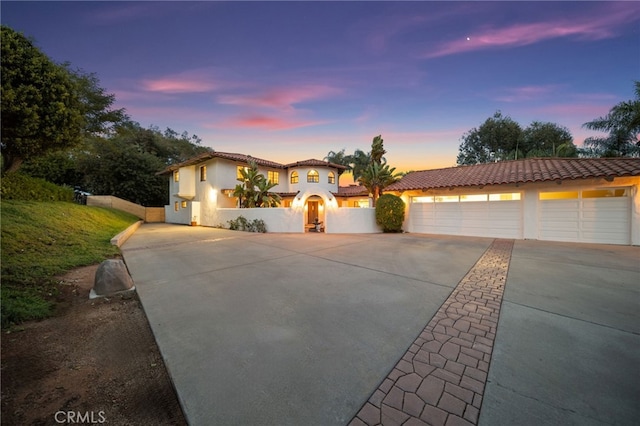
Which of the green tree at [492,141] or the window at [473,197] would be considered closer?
the window at [473,197]

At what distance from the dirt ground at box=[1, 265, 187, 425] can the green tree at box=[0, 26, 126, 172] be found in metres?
7.34

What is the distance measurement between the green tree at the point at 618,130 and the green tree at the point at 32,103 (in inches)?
968

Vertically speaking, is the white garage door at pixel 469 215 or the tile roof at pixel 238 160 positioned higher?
the tile roof at pixel 238 160

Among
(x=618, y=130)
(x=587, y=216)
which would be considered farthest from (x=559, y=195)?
(x=618, y=130)

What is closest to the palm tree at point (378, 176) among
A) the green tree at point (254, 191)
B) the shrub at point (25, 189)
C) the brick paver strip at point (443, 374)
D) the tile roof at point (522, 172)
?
the tile roof at point (522, 172)

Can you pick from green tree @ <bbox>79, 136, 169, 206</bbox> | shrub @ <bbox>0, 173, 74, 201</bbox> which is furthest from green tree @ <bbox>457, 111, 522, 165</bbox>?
green tree @ <bbox>79, 136, 169, 206</bbox>

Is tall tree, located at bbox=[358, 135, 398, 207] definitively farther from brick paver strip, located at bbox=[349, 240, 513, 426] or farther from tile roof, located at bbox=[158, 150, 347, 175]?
brick paver strip, located at bbox=[349, 240, 513, 426]

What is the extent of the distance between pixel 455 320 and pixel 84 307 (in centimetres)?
596

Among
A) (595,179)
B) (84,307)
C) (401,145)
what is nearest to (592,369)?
(84,307)

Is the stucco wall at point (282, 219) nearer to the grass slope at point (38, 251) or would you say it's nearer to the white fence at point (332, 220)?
the white fence at point (332, 220)

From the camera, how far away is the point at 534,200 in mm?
11375

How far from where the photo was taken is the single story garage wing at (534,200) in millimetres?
9695

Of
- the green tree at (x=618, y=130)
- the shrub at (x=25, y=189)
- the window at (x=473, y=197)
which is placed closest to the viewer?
the shrub at (x=25, y=189)

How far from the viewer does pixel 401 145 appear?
20.5 metres
